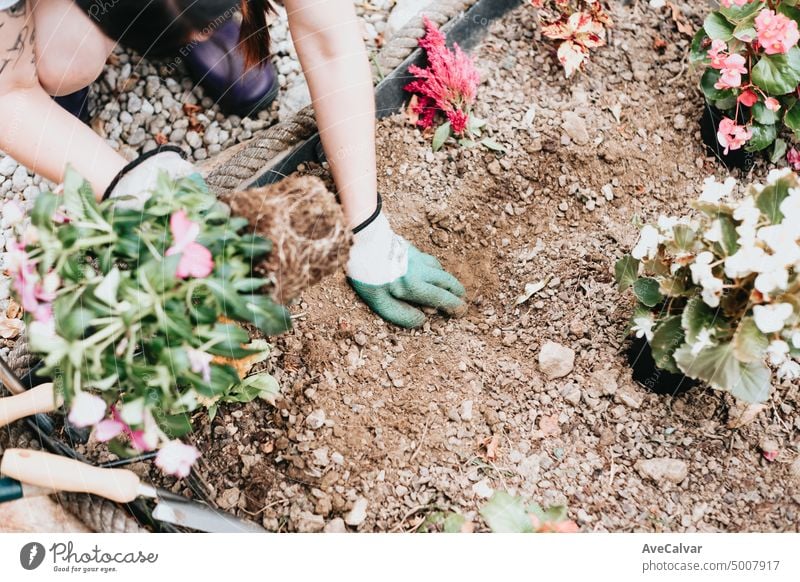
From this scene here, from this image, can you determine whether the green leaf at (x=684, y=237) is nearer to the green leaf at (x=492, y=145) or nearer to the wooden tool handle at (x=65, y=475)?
the green leaf at (x=492, y=145)

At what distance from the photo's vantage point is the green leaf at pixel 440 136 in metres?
1.43

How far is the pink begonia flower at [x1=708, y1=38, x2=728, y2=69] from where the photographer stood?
1249mm

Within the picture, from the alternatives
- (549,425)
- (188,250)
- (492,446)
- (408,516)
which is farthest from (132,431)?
(549,425)

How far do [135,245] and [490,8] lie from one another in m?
1.23

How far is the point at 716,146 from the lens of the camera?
1.45 meters

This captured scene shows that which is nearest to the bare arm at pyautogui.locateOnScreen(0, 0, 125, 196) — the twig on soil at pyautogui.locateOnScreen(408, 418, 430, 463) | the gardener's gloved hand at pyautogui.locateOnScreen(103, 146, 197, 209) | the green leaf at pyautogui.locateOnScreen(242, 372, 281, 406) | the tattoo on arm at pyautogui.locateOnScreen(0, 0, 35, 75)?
the tattoo on arm at pyautogui.locateOnScreen(0, 0, 35, 75)

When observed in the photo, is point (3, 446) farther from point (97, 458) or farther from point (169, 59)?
point (169, 59)

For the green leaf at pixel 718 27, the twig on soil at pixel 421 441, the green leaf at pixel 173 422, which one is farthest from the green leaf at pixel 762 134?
the green leaf at pixel 173 422

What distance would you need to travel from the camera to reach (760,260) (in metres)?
0.85

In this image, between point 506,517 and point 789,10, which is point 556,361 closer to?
point 506,517

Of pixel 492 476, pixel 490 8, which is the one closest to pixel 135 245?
pixel 492 476

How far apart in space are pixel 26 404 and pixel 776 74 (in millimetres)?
1548

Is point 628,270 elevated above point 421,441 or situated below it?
above

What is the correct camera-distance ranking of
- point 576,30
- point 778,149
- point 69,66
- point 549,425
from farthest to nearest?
point 576,30
point 778,149
point 69,66
point 549,425
